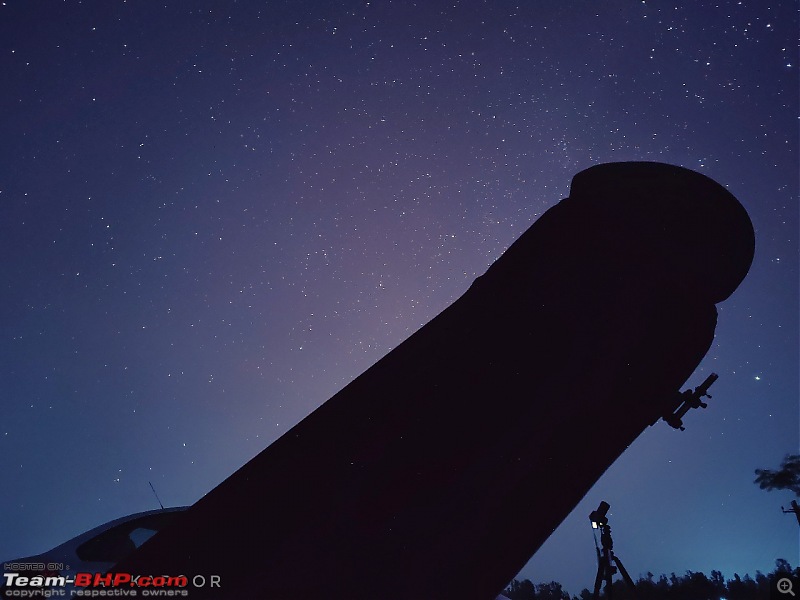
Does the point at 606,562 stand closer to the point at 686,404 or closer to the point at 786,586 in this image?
the point at 786,586

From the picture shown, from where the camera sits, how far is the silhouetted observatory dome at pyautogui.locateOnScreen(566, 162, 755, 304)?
1.19 m

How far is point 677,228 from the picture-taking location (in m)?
1.20

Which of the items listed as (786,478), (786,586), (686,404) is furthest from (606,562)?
(786,478)

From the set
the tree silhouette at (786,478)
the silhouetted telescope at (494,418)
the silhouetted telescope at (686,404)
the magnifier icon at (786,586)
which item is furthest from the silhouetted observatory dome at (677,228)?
the tree silhouette at (786,478)

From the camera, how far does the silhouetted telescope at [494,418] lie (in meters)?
0.90

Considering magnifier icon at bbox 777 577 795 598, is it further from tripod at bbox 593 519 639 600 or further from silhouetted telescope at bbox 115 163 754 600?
silhouetted telescope at bbox 115 163 754 600

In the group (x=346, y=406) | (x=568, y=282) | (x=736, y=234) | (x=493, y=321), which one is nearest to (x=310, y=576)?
(x=346, y=406)

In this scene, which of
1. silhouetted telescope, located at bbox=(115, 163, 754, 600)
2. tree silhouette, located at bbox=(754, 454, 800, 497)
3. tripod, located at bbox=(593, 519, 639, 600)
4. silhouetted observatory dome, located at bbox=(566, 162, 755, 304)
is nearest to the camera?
silhouetted telescope, located at bbox=(115, 163, 754, 600)

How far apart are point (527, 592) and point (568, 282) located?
1551 centimetres

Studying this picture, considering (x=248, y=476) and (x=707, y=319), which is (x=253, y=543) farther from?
(x=707, y=319)

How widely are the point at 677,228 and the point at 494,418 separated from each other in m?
0.76

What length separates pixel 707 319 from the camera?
1.20m

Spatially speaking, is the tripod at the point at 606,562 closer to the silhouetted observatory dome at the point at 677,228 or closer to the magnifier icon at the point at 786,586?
the magnifier icon at the point at 786,586

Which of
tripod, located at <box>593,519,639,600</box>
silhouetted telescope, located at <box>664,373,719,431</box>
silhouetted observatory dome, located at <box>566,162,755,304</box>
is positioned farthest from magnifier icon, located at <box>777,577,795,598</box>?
silhouetted observatory dome, located at <box>566,162,755,304</box>
